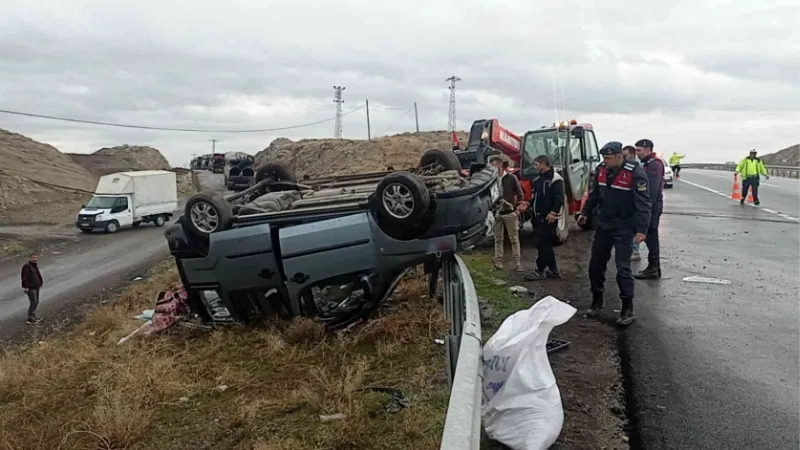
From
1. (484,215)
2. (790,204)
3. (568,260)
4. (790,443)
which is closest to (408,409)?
(790,443)

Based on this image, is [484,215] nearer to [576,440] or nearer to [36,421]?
[576,440]

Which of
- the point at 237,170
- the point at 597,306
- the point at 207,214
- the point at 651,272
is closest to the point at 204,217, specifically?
the point at 207,214

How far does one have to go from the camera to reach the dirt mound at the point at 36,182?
3616 cm

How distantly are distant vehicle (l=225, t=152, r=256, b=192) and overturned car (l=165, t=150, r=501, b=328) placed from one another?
28672mm

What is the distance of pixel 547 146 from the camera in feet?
44.5

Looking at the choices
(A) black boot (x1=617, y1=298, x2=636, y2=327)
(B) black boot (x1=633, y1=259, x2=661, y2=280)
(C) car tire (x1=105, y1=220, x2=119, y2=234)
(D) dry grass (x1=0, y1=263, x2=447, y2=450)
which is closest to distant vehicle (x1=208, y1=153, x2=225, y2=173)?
(C) car tire (x1=105, y1=220, x2=119, y2=234)

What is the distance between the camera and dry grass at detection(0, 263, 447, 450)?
4.50 metres

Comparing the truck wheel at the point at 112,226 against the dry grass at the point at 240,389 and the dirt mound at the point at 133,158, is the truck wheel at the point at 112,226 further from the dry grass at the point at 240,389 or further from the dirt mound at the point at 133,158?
the dirt mound at the point at 133,158

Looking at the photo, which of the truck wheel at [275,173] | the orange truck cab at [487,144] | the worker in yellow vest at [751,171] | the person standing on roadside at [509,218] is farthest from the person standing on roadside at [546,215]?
the worker in yellow vest at [751,171]

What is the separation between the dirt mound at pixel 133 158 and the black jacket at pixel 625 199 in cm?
6344

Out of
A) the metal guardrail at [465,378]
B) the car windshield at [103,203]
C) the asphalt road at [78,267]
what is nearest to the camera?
the metal guardrail at [465,378]

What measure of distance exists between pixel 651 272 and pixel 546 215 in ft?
4.96

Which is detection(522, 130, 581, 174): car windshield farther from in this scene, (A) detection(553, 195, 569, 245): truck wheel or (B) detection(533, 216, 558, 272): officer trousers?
(B) detection(533, 216, 558, 272): officer trousers

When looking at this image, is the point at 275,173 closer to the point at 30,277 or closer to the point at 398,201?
the point at 398,201
